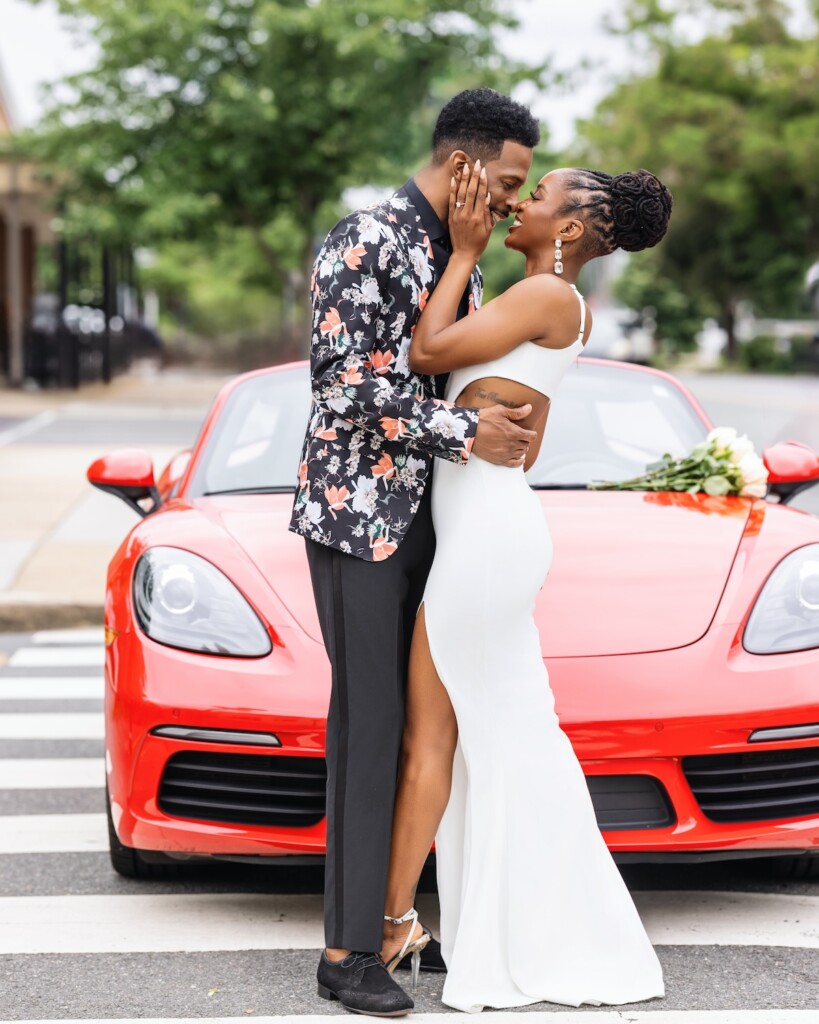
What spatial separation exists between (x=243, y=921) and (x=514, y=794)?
925 mm

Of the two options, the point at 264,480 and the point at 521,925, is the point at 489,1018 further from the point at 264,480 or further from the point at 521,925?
the point at 264,480

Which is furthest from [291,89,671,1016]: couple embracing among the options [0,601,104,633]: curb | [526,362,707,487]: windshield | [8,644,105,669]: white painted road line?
[0,601,104,633]: curb

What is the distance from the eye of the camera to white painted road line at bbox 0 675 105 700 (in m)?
6.38

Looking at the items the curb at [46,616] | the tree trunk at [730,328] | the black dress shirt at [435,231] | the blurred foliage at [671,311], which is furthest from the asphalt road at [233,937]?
the blurred foliage at [671,311]

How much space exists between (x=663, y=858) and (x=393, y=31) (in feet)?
72.5

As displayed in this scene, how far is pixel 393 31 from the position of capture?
24016 millimetres

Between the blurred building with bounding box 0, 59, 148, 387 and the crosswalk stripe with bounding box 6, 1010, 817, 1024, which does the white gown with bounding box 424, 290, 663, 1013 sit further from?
the blurred building with bounding box 0, 59, 148, 387

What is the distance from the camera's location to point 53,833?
14.9ft

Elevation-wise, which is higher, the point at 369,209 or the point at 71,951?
the point at 369,209

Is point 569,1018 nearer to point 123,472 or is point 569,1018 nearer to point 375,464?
point 375,464

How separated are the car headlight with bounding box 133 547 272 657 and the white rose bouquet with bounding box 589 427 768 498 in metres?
1.28

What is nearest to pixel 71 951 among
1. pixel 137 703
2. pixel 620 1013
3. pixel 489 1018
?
pixel 137 703

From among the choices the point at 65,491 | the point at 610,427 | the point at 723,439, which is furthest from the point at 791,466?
the point at 65,491

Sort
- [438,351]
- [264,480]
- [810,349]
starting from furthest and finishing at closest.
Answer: [810,349]
[264,480]
[438,351]
